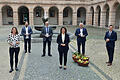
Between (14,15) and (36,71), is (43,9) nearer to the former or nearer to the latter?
(14,15)

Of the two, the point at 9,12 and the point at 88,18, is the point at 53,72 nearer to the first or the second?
the point at 88,18

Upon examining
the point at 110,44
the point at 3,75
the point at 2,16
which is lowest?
the point at 3,75

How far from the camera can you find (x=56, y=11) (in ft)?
120

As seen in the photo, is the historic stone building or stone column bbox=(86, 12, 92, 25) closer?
the historic stone building

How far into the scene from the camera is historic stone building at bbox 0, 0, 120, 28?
3203 centimetres

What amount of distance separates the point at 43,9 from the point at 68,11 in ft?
20.7

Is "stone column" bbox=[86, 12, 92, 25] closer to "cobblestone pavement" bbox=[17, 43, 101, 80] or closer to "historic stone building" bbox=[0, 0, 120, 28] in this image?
"historic stone building" bbox=[0, 0, 120, 28]

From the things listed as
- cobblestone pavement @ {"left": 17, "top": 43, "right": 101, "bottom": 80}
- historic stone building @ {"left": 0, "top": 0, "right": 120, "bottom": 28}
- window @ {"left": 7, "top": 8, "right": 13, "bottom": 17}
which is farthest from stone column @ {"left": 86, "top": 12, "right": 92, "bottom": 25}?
cobblestone pavement @ {"left": 17, "top": 43, "right": 101, "bottom": 80}

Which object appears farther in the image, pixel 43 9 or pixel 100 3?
pixel 43 9

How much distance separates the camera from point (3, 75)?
232 inches

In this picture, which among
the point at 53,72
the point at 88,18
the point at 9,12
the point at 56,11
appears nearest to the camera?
the point at 53,72

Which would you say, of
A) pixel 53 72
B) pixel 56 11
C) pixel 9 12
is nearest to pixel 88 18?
pixel 56 11

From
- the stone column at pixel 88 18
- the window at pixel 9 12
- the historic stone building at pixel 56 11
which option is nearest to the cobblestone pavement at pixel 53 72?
the historic stone building at pixel 56 11

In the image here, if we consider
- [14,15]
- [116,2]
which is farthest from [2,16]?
[116,2]
